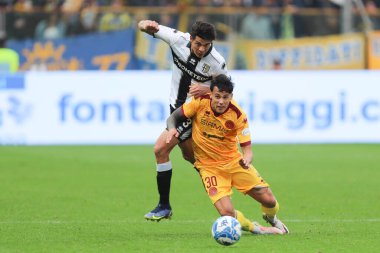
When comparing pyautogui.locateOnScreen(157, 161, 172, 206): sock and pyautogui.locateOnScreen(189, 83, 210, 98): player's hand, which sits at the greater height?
pyautogui.locateOnScreen(189, 83, 210, 98): player's hand

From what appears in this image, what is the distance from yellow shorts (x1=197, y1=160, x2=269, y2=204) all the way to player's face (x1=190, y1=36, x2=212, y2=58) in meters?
1.21

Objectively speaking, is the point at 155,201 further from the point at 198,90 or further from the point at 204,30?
the point at 204,30

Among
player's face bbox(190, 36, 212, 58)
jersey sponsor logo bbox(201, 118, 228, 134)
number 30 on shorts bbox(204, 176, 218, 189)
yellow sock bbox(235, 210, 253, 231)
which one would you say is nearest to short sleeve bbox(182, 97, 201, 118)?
jersey sponsor logo bbox(201, 118, 228, 134)

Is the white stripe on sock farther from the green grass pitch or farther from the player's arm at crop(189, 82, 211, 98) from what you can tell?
the player's arm at crop(189, 82, 211, 98)

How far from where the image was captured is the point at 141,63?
2475cm

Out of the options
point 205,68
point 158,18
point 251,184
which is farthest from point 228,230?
point 158,18

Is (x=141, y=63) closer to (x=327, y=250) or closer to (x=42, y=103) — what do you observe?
(x=42, y=103)

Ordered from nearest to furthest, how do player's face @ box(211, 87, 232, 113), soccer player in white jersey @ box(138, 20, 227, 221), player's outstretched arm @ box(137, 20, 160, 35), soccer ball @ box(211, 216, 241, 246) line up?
soccer ball @ box(211, 216, 241, 246) < player's face @ box(211, 87, 232, 113) < player's outstretched arm @ box(137, 20, 160, 35) < soccer player in white jersey @ box(138, 20, 227, 221)

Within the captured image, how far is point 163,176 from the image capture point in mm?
11062

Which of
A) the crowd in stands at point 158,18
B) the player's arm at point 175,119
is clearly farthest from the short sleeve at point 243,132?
the crowd in stands at point 158,18

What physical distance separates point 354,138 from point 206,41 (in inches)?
463

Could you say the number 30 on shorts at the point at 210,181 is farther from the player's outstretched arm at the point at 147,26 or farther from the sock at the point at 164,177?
the player's outstretched arm at the point at 147,26

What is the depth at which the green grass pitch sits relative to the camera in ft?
31.7

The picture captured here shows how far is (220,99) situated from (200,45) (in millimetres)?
827
